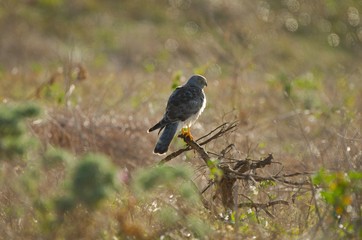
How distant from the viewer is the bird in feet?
Answer: 23.1

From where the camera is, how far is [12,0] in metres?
21.5

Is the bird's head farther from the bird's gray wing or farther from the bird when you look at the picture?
the bird's gray wing

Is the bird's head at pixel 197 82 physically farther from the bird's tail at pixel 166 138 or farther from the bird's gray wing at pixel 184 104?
the bird's tail at pixel 166 138

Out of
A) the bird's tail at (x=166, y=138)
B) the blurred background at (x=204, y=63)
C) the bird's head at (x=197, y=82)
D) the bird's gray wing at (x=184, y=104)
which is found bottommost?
the blurred background at (x=204, y=63)

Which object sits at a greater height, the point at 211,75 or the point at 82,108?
the point at 82,108

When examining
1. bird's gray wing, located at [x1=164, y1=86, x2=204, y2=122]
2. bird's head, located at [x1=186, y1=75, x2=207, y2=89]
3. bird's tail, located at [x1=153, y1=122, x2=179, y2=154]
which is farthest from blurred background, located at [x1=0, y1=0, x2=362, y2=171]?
bird's tail, located at [x1=153, y1=122, x2=179, y2=154]

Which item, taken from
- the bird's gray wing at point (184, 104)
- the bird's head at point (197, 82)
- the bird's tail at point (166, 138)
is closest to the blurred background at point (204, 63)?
the bird's head at point (197, 82)

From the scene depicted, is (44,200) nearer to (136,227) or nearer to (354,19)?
(136,227)

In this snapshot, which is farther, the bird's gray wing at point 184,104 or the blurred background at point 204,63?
the blurred background at point 204,63

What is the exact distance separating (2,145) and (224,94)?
311 inches

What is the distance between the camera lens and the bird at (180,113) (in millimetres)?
7034

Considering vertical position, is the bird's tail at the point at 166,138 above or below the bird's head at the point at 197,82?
above

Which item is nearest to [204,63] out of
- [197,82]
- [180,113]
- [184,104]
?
[197,82]

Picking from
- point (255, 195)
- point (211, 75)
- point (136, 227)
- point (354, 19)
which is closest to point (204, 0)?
point (354, 19)
